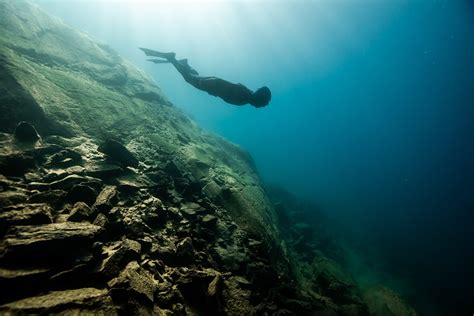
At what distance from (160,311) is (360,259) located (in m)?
29.1

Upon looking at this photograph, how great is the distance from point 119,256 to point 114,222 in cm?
100

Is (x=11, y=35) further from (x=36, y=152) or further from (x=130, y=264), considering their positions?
(x=130, y=264)

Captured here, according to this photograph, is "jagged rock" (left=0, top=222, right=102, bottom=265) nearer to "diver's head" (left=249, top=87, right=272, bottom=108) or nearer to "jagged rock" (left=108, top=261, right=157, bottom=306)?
"jagged rock" (left=108, top=261, right=157, bottom=306)

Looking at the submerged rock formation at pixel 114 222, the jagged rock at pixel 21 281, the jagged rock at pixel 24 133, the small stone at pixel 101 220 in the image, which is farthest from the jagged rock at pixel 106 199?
the jagged rock at pixel 24 133

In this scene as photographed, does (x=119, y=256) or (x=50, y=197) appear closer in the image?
(x=119, y=256)

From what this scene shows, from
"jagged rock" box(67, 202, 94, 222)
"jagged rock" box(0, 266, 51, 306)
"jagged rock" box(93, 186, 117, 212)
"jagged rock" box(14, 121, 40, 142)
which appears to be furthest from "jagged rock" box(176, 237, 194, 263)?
"jagged rock" box(14, 121, 40, 142)

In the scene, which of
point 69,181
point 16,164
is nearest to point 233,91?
point 69,181

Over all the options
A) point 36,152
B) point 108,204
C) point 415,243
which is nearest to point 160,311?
point 108,204

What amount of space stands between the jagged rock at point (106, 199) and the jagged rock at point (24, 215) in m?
0.93

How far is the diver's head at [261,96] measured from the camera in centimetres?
891

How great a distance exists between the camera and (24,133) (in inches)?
282

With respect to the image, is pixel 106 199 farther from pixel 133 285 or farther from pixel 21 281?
pixel 21 281

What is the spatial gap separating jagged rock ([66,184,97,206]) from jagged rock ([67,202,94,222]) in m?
0.49

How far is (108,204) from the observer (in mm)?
5656
